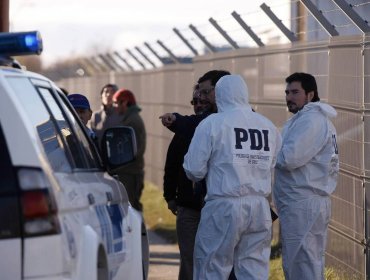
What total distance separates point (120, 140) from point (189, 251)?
6.53 ft

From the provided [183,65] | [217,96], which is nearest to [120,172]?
[183,65]

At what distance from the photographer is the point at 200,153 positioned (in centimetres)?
852

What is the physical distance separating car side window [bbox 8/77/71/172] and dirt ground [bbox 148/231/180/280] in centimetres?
675

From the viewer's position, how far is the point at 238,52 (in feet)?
52.4

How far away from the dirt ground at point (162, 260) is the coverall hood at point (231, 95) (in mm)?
4832

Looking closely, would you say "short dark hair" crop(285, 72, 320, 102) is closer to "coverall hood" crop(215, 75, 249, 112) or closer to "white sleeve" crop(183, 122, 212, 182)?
"coverall hood" crop(215, 75, 249, 112)

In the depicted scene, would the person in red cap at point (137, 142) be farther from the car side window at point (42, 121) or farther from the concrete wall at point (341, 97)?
the car side window at point (42, 121)

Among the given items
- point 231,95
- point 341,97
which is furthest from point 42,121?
point 341,97

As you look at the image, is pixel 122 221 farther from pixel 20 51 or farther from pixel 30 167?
pixel 30 167

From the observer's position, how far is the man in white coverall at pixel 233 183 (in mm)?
8523

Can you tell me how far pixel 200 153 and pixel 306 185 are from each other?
1503 mm

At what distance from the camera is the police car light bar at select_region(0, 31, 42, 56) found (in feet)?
21.2

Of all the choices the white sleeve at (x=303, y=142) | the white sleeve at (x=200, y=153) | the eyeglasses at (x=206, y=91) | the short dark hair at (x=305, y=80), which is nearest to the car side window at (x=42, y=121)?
the white sleeve at (x=200, y=153)

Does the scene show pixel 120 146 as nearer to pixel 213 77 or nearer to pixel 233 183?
pixel 233 183
